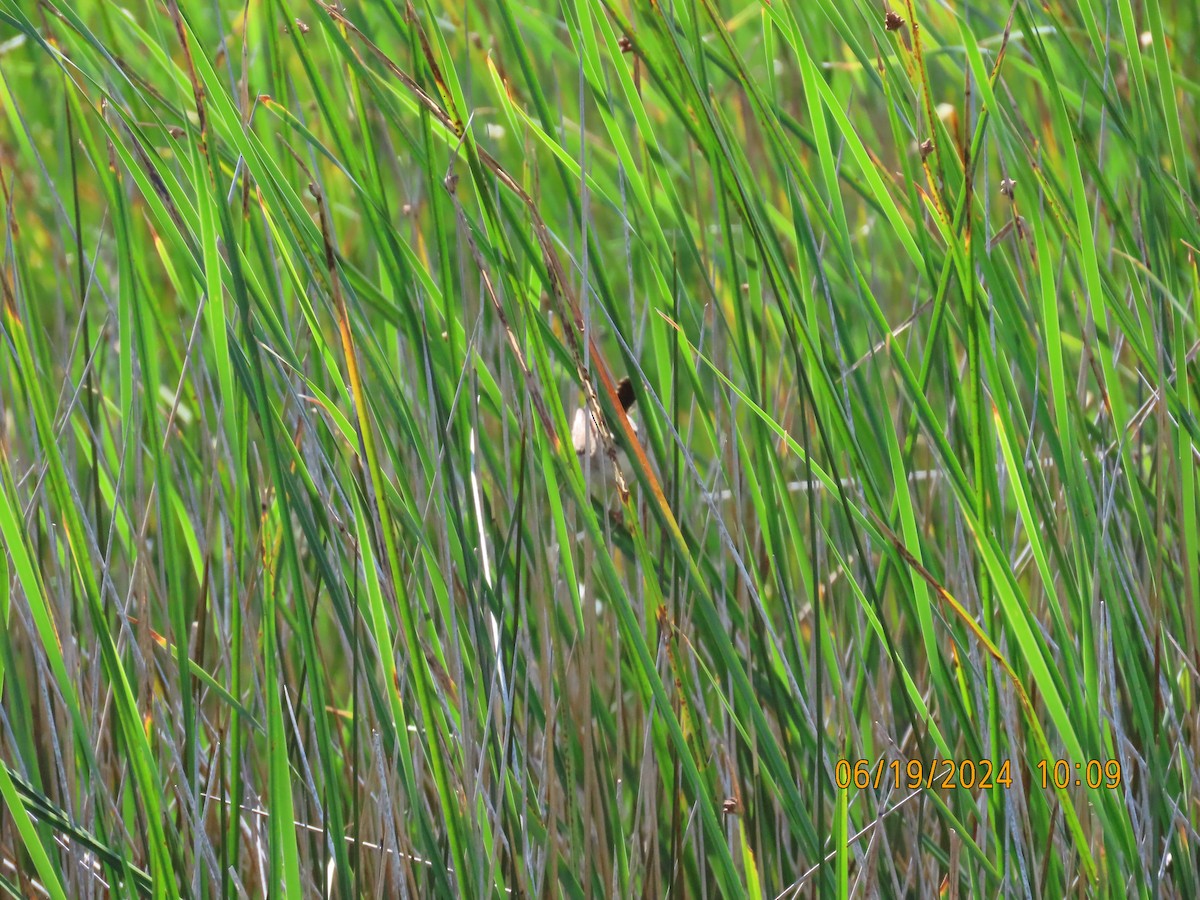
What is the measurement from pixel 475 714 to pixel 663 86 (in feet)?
1.49

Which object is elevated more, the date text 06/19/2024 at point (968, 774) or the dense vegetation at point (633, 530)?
the dense vegetation at point (633, 530)

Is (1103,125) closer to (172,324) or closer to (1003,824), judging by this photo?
(1003,824)

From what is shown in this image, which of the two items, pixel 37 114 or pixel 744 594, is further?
pixel 37 114

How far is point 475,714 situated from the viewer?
0.72m

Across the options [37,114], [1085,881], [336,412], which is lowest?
[1085,881]

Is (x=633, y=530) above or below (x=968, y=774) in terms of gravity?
above

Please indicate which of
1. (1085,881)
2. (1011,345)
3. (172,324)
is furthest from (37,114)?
(1085,881)

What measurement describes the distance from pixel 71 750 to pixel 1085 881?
2.35 feet

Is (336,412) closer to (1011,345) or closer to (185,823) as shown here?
(185,823)

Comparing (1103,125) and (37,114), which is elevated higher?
(37,114)

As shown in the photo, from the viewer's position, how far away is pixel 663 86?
0.74m

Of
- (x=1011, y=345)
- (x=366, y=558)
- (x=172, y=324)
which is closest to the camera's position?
(x=366, y=558)

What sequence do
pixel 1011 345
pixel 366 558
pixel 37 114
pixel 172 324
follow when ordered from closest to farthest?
pixel 366 558 → pixel 1011 345 → pixel 172 324 → pixel 37 114

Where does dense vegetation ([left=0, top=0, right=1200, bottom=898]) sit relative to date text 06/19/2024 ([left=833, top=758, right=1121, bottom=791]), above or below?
above
